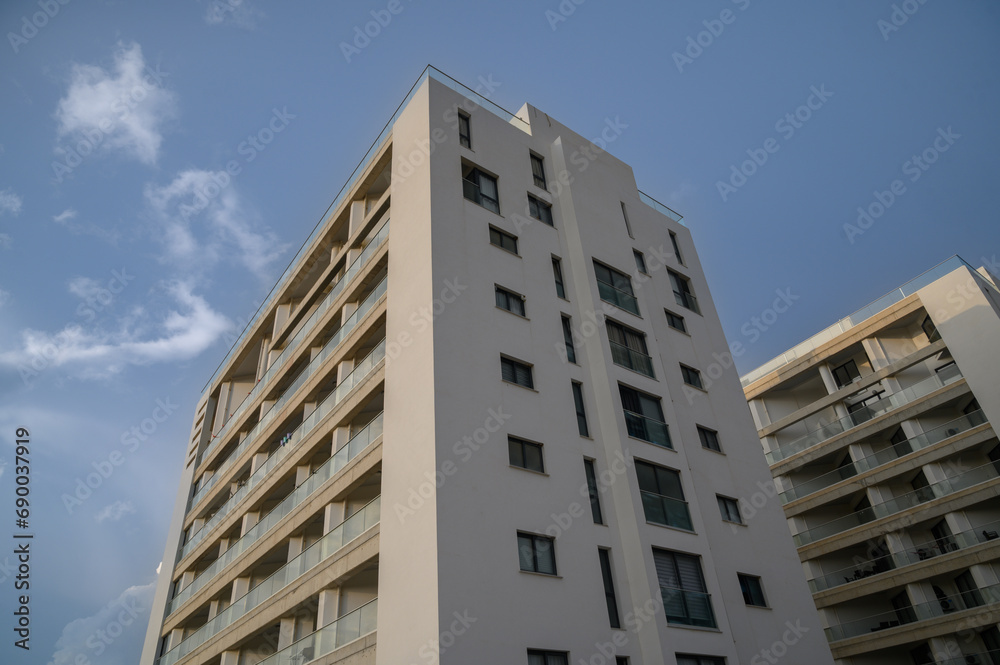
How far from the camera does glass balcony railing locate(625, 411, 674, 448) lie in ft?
74.7

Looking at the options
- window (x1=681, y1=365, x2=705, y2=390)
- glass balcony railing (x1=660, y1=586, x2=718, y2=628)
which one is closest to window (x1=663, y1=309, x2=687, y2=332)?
window (x1=681, y1=365, x2=705, y2=390)

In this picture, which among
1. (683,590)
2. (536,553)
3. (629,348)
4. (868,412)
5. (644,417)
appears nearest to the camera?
(536,553)

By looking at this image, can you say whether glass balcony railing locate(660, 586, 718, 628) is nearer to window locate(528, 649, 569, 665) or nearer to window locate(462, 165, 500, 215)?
window locate(528, 649, 569, 665)

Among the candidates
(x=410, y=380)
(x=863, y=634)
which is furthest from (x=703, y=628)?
(x=863, y=634)

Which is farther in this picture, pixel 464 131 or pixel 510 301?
pixel 464 131

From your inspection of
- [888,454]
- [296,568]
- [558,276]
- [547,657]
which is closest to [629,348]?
[558,276]

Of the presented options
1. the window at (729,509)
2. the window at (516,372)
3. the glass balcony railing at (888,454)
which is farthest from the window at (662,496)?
the glass balcony railing at (888,454)

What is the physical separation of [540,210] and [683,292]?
8126mm

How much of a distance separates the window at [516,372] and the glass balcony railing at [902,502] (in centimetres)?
2108

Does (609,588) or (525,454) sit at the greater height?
(525,454)

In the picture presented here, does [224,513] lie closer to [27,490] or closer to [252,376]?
[27,490]

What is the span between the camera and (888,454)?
3694cm

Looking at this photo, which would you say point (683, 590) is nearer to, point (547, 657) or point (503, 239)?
point (547, 657)

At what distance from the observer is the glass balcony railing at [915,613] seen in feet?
99.6
